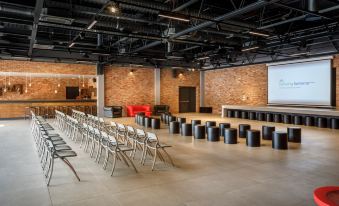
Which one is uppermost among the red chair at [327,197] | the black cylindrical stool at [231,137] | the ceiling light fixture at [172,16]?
the ceiling light fixture at [172,16]

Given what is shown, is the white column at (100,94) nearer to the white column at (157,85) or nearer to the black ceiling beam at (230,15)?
the white column at (157,85)

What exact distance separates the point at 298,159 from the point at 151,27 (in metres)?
6.57

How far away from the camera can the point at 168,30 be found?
893cm

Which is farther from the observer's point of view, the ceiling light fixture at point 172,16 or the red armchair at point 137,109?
the red armchair at point 137,109

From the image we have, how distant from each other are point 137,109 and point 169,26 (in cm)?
827

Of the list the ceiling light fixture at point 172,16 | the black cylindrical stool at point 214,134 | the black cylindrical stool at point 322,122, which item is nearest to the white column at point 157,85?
the black cylindrical stool at point 322,122

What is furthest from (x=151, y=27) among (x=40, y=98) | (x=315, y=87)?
(x=40, y=98)

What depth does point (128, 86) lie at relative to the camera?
16875 mm

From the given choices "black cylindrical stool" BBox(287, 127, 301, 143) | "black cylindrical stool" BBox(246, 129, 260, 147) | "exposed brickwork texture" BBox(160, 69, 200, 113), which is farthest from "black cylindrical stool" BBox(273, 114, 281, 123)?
"exposed brickwork texture" BBox(160, 69, 200, 113)

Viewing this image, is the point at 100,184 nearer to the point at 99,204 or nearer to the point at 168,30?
the point at 99,204

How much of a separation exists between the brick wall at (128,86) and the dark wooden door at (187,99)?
2396mm

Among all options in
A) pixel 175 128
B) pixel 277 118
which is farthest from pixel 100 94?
pixel 277 118

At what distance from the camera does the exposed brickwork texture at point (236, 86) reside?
50.2 feet

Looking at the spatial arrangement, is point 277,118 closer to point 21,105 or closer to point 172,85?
point 172,85
